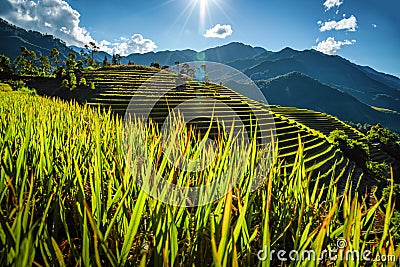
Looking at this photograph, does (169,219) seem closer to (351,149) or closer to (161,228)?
(161,228)

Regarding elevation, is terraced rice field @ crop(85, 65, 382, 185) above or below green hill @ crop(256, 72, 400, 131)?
below

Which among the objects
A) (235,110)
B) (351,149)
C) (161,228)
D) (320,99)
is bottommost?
(351,149)

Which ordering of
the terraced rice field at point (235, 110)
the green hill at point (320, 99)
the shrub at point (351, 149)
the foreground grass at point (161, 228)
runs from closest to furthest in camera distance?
the foreground grass at point (161, 228)
the terraced rice field at point (235, 110)
the shrub at point (351, 149)
the green hill at point (320, 99)

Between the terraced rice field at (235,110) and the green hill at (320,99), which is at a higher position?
the green hill at (320,99)

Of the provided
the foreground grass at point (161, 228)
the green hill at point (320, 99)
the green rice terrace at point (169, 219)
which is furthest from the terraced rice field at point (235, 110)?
the green hill at point (320, 99)

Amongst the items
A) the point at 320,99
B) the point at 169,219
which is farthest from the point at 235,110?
the point at 320,99

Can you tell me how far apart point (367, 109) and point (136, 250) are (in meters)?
168

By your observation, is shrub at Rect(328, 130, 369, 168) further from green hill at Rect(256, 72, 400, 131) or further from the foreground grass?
green hill at Rect(256, 72, 400, 131)

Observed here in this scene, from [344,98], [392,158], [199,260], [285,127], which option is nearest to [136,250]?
[199,260]

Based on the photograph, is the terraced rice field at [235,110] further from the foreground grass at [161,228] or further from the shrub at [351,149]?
the foreground grass at [161,228]

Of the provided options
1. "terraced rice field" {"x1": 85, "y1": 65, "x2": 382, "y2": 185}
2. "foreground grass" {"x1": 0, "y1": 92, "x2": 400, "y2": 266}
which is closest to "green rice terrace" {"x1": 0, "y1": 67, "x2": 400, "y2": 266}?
"foreground grass" {"x1": 0, "y1": 92, "x2": 400, "y2": 266}

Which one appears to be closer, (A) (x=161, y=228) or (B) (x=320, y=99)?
(A) (x=161, y=228)

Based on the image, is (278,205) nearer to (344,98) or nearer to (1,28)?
(344,98)

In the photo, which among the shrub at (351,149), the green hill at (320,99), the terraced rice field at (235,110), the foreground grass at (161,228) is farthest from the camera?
the green hill at (320,99)
